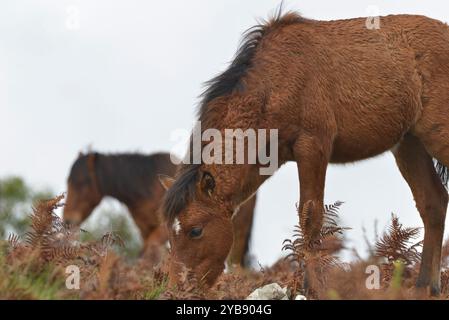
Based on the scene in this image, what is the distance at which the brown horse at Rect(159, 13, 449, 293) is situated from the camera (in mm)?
8609

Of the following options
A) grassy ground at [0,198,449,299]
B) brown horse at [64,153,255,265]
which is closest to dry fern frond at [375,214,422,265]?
grassy ground at [0,198,449,299]

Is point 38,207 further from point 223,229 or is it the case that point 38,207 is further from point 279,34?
point 279,34

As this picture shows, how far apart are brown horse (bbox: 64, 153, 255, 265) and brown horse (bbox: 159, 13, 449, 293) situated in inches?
Answer: 486

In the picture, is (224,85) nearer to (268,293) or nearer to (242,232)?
(268,293)

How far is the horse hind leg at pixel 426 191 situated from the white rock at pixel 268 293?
9.18 ft

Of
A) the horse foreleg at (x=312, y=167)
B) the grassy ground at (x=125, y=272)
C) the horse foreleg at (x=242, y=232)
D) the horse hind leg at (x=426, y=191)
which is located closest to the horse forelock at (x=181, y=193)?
the grassy ground at (x=125, y=272)

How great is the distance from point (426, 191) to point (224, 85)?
285 centimetres

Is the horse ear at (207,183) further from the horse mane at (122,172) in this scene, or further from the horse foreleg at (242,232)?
the horse mane at (122,172)

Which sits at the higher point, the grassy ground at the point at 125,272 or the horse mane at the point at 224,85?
the horse mane at the point at 224,85

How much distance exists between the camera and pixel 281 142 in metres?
8.73

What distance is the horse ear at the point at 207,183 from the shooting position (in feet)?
28.1

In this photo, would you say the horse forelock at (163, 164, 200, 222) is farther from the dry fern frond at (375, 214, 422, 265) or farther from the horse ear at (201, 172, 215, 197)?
the dry fern frond at (375, 214, 422, 265)

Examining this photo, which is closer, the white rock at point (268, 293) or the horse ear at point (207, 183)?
the white rock at point (268, 293)

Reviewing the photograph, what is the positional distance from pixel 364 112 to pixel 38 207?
11.9ft
